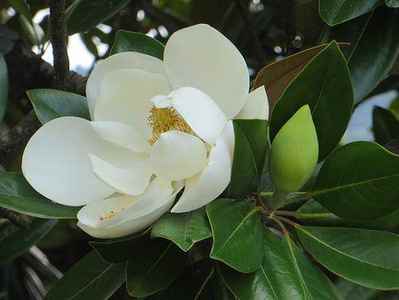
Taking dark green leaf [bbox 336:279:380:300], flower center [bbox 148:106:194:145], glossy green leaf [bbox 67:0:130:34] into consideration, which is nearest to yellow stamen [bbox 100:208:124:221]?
flower center [bbox 148:106:194:145]

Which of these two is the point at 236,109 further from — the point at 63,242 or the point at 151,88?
the point at 63,242

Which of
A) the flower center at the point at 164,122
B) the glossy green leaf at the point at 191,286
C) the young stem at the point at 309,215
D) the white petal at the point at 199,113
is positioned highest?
the white petal at the point at 199,113

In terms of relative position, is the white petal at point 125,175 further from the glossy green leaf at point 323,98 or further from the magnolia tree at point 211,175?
the glossy green leaf at point 323,98

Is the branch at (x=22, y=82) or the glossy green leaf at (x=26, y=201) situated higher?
the glossy green leaf at (x=26, y=201)

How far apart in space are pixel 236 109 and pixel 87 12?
479 mm

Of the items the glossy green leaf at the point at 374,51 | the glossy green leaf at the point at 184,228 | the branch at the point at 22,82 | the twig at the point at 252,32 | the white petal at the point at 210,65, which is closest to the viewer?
the glossy green leaf at the point at 184,228

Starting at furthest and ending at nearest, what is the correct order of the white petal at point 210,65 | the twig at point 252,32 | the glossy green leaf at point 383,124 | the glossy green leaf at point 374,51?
the twig at point 252,32
the glossy green leaf at point 383,124
the glossy green leaf at point 374,51
the white petal at point 210,65

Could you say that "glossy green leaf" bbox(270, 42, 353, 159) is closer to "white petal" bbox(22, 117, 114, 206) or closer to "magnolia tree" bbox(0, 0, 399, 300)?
"magnolia tree" bbox(0, 0, 399, 300)

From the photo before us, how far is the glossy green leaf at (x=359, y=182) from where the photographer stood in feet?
2.39

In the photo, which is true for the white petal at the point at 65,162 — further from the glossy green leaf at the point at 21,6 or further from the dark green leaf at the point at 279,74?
the glossy green leaf at the point at 21,6

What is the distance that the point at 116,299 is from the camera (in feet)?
3.39

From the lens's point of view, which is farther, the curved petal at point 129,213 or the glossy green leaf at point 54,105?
the glossy green leaf at point 54,105

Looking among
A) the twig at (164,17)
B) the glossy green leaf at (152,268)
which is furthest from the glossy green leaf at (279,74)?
the twig at (164,17)

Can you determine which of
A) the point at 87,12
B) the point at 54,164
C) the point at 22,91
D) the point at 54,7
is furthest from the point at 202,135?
the point at 22,91
